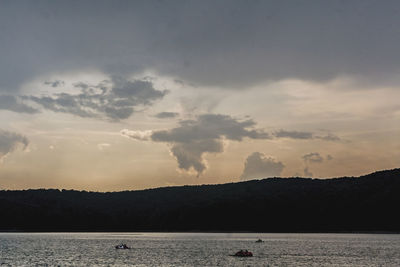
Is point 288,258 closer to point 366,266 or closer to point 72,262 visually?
point 366,266

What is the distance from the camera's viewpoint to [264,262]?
153375 millimetres

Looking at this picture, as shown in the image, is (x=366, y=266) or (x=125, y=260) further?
(x=125, y=260)

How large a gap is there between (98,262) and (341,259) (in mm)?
73907

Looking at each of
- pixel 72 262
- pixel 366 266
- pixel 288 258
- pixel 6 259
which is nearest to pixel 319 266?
pixel 366 266

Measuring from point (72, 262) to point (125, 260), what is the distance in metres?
16.8

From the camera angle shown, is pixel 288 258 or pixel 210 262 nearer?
pixel 210 262

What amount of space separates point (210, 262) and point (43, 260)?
162 ft

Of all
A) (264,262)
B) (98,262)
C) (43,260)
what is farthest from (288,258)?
(43,260)

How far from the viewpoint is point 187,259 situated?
165125 mm

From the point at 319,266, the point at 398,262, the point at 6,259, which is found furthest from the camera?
the point at 6,259

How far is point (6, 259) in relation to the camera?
534ft

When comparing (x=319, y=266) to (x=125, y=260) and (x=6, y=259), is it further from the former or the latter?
(x=6, y=259)

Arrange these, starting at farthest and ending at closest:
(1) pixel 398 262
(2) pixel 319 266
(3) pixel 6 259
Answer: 1. (3) pixel 6 259
2. (1) pixel 398 262
3. (2) pixel 319 266

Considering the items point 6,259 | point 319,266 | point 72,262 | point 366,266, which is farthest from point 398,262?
point 6,259
